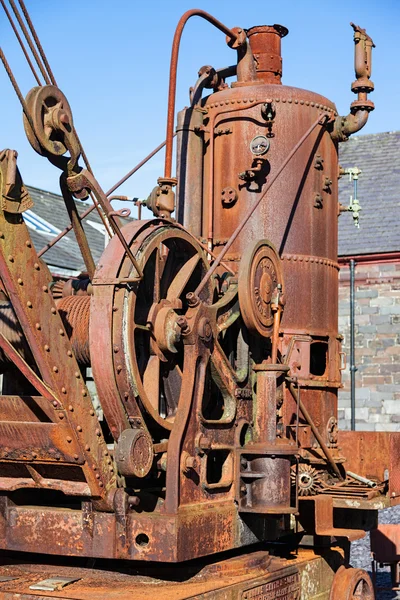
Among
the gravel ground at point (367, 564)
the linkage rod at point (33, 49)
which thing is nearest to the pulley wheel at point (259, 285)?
the linkage rod at point (33, 49)

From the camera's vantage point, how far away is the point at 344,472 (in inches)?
302

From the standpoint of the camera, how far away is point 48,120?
5.34 m

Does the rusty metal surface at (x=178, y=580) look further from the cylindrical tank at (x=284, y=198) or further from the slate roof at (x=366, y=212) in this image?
the slate roof at (x=366, y=212)

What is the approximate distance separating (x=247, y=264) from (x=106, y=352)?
129 cm

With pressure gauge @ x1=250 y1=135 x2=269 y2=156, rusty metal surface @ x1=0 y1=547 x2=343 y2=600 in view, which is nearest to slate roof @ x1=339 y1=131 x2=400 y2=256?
pressure gauge @ x1=250 y1=135 x2=269 y2=156

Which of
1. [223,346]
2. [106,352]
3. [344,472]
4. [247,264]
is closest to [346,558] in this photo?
[344,472]

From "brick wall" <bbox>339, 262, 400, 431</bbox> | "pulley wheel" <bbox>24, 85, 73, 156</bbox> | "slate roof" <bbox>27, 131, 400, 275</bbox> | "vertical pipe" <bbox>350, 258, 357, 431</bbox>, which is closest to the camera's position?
"pulley wheel" <bbox>24, 85, 73, 156</bbox>

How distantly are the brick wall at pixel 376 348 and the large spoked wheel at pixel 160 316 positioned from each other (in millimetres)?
13822

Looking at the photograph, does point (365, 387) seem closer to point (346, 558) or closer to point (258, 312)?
point (346, 558)

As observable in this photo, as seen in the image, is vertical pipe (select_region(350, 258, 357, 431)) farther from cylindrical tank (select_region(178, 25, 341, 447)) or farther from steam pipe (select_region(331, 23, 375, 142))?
cylindrical tank (select_region(178, 25, 341, 447))

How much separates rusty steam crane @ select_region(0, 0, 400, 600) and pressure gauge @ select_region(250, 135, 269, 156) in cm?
2

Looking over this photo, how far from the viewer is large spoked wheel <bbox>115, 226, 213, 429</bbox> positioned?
5.48 m

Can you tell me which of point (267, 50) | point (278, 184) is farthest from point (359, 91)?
point (278, 184)

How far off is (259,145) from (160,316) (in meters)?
2.05
